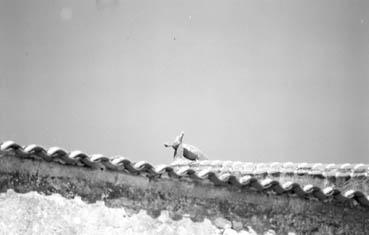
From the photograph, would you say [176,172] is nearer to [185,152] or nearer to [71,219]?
[71,219]

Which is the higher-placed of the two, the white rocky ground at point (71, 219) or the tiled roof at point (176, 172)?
the tiled roof at point (176, 172)

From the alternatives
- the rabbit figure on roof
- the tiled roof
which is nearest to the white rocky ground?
the tiled roof

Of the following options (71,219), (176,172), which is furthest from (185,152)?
(71,219)

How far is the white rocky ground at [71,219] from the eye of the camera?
3930 millimetres

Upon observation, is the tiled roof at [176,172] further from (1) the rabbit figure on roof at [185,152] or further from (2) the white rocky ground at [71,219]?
(1) the rabbit figure on roof at [185,152]

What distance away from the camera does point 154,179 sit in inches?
174

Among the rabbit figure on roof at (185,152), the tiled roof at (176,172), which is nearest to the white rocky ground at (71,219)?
the tiled roof at (176,172)

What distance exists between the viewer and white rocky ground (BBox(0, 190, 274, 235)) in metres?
3.93

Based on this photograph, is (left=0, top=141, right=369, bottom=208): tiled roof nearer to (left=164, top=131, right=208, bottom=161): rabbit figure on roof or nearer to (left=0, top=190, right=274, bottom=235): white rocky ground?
(left=0, top=190, right=274, bottom=235): white rocky ground

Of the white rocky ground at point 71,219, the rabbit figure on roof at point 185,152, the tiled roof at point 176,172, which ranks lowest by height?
the white rocky ground at point 71,219

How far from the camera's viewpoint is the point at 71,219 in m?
4.08

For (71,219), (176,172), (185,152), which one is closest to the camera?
(71,219)

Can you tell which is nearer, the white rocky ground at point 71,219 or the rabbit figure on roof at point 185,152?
the white rocky ground at point 71,219

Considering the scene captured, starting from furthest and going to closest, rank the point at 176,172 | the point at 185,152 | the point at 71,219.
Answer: the point at 185,152
the point at 176,172
the point at 71,219
